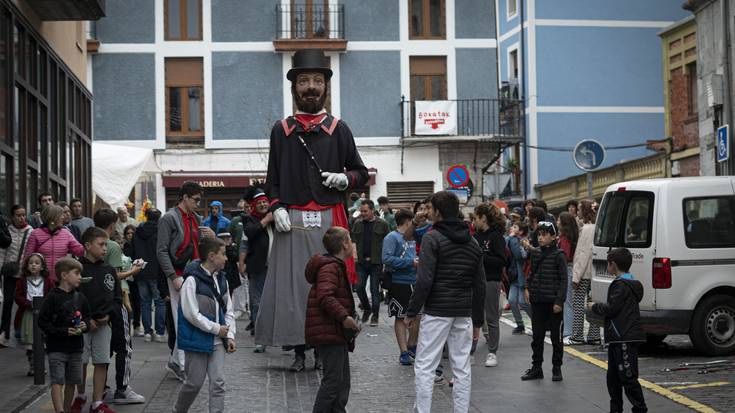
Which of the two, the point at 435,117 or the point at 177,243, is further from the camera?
the point at 435,117

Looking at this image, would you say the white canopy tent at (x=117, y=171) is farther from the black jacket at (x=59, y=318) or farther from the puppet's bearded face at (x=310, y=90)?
the black jacket at (x=59, y=318)

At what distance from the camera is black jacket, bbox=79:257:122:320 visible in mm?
9977

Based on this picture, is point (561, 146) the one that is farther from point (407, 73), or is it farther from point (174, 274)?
point (174, 274)

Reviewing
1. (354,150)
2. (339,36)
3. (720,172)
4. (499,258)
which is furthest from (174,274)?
(339,36)

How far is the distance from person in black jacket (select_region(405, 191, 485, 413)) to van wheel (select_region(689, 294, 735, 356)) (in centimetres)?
539

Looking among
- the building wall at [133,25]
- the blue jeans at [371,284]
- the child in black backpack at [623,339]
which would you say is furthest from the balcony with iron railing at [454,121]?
the child in black backpack at [623,339]

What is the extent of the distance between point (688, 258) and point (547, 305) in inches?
101

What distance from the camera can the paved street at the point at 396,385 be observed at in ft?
34.9

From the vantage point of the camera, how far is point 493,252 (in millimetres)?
13891

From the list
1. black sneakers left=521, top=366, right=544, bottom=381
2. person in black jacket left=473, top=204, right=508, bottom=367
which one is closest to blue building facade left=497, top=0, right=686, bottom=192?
person in black jacket left=473, top=204, right=508, bottom=367

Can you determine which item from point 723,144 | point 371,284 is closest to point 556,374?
point 371,284

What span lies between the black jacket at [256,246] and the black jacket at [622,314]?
22.3ft

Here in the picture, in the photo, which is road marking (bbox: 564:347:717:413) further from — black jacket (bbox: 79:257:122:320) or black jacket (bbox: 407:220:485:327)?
black jacket (bbox: 79:257:122:320)

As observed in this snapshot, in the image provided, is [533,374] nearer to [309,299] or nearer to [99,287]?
[309,299]
